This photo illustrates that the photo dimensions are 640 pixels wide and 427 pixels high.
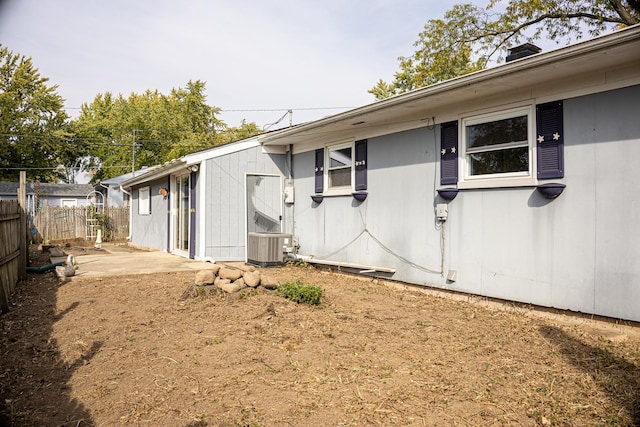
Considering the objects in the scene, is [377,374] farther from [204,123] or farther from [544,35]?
[204,123]

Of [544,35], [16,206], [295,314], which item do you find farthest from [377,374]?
[544,35]

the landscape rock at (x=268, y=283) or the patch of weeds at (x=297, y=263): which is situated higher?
the landscape rock at (x=268, y=283)

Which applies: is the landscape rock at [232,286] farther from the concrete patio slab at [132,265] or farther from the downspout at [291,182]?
the downspout at [291,182]

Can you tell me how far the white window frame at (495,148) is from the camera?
531cm

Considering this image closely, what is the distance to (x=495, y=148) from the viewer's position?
5.74m

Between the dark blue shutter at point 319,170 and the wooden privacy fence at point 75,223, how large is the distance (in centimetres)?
1269

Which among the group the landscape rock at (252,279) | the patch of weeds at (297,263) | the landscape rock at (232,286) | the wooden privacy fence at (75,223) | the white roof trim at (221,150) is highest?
the white roof trim at (221,150)

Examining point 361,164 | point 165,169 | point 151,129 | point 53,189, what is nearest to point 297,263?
point 361,164

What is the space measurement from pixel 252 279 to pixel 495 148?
3.77 meters

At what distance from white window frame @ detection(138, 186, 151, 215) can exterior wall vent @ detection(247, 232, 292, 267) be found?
747 cm

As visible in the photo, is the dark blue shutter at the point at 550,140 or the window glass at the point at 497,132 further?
the window glass at the point at 497,132

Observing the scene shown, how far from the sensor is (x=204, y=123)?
38.1 m

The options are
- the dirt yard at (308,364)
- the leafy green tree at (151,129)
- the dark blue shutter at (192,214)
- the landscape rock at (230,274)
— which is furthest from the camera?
the leafy green tree at (151,129)

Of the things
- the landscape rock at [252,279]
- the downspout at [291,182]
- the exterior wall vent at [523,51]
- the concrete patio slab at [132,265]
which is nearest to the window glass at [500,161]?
the exterior wall vent at [523,51]
